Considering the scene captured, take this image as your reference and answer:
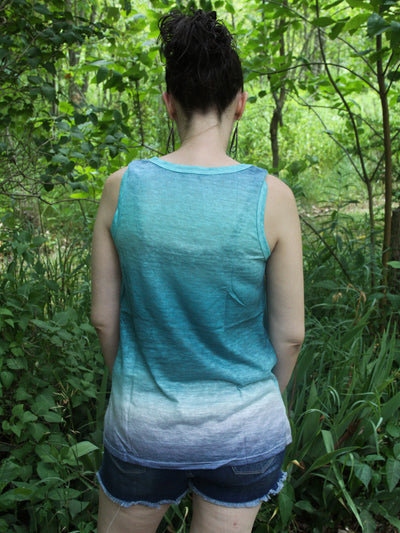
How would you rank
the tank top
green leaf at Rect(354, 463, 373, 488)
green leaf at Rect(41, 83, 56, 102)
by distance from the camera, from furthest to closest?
1. green leaf at Rect(41, 83, 56, 102)
2. green leaf at Rect(354, 463, 373, 488)
3. the tank top

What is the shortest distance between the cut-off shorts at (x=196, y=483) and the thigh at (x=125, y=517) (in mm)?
24

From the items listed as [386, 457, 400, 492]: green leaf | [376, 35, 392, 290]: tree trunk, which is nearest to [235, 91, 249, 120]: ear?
[386, 457, 400, 492]: green leaf

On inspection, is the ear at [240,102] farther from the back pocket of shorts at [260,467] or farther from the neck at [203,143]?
the back pocket of shorts at [260,467]

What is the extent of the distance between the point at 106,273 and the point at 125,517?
24.1 inches

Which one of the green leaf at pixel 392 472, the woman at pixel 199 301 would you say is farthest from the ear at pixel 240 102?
the green leaf at pixel 392 472

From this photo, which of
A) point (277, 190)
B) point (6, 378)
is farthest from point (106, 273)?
point (6, 378)

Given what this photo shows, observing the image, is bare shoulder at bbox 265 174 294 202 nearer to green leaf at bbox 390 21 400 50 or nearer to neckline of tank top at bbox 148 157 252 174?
neckline of tank top at bbox 148 157 252 174

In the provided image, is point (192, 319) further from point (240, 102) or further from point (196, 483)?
point (240, 102)

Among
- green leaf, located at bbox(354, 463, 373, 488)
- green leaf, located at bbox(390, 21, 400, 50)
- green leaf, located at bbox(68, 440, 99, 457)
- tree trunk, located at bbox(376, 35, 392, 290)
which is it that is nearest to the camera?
green leaf, located at bbox(68, 440, 99, 457)

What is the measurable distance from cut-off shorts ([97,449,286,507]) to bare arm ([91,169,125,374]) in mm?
324

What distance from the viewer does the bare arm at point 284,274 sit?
1150 mm

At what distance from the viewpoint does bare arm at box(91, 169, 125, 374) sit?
3.97ft

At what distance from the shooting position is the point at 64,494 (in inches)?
67.9

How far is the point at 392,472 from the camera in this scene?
1947 mm
